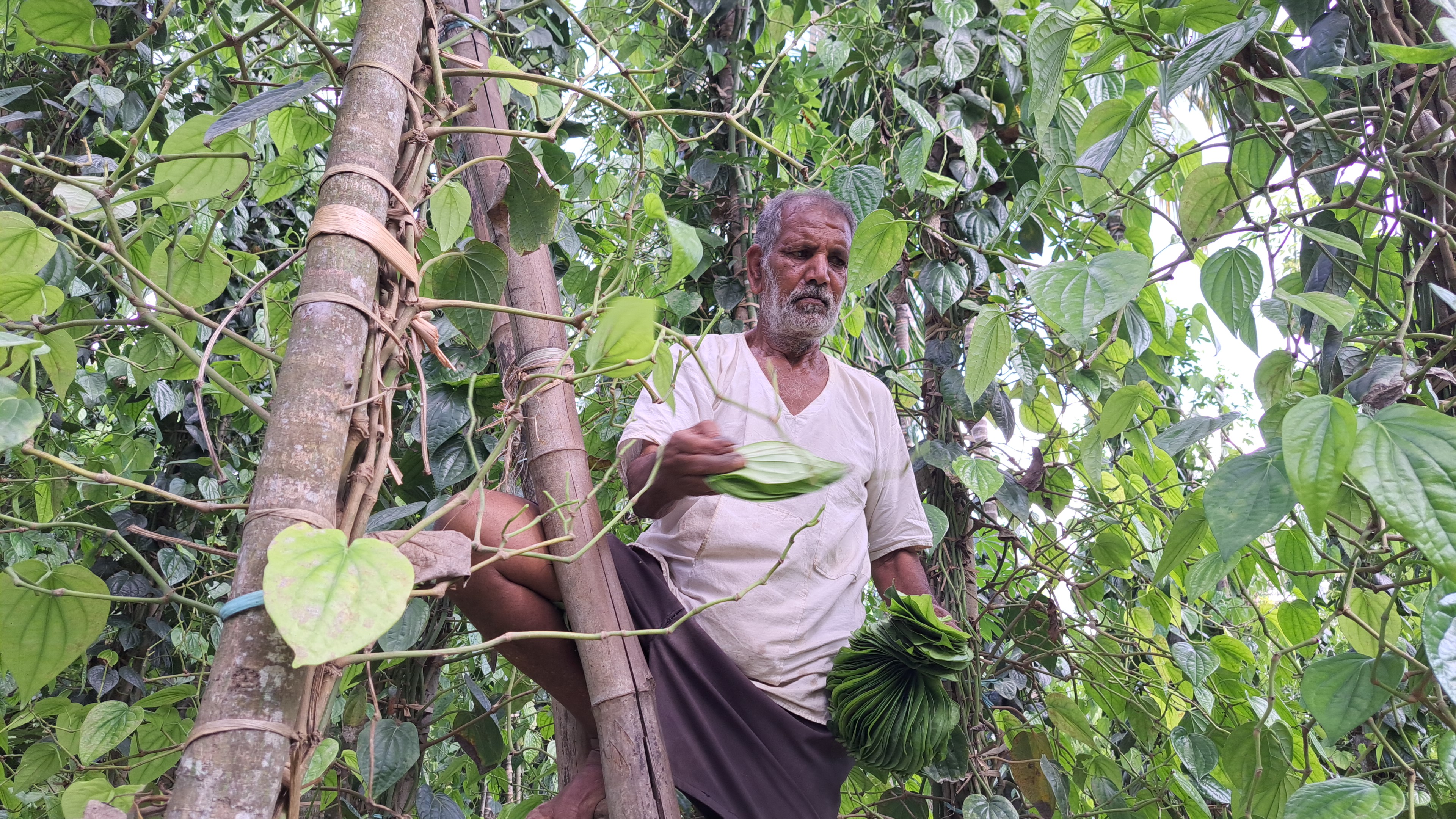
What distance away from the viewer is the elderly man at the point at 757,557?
1145 millimetres

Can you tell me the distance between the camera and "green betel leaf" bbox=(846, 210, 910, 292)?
1318 mm

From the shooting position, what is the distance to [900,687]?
124 cm

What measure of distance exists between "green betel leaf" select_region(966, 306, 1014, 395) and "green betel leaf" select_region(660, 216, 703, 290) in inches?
13.1

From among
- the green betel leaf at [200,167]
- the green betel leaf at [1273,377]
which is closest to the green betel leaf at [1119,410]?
the green betel leaf at [1273,377]

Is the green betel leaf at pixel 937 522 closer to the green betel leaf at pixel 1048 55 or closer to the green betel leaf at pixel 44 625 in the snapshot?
the green betel leaf at pixel 1048 55

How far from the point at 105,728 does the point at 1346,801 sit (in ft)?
4.42

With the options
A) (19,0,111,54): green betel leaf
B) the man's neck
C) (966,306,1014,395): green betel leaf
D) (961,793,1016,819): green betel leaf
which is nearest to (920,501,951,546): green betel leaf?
the man's neck

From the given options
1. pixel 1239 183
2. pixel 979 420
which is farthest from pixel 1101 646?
pixel 1239 183

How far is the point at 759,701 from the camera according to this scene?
1306mm

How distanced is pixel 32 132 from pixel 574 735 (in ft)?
5.99

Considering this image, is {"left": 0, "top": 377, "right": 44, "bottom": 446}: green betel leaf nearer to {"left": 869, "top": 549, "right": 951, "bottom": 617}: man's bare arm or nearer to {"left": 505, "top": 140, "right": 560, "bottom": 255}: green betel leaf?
{"left": 505, "top": 140, "right": 560, "bottom": 255}: green betel leaf

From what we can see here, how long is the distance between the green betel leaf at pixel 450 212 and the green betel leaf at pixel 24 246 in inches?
12.9

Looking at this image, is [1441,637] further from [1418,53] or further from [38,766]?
[38,766]

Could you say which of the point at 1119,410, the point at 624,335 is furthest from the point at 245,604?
the point at 1119,410
